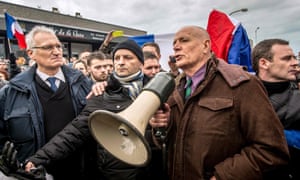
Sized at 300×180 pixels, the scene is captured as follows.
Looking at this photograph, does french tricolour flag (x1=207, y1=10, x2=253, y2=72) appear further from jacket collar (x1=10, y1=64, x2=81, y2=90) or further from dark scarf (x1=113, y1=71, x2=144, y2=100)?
jacket collar (x1=10, y1=64, x2=81, y2=90)

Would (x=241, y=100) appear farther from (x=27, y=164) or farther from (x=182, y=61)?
(x=27, y=164)

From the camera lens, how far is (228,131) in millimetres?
1580

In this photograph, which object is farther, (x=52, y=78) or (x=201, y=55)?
(x=52, y=78)

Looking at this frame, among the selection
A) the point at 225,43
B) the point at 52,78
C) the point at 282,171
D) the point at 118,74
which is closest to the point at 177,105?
the point at 118,74

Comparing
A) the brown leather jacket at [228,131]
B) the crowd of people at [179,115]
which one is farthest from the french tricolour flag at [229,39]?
the brown leather jacket at [228,131]

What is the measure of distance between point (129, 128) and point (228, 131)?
656 millimetres

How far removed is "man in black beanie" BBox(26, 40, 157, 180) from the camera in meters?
1.83

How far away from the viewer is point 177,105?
186 cm

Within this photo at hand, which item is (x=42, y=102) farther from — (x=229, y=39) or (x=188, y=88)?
(x=229, y=39)

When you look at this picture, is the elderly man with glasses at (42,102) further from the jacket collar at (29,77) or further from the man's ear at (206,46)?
the man's ear at (206,46)

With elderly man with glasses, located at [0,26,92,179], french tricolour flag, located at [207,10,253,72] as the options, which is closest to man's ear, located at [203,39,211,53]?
elderly man with glasses, located at [0,26,92,179]

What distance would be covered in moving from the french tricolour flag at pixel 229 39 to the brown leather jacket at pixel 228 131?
8.11 feet

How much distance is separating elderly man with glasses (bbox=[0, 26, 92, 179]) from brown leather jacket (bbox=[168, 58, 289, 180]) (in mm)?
1086

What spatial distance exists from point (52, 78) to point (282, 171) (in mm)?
2174
